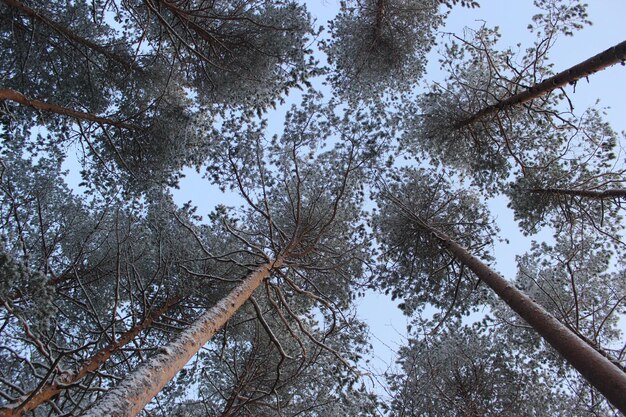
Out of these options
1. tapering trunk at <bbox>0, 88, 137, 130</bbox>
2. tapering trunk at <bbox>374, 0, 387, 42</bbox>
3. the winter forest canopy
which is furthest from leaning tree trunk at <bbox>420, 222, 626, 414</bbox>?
tapering trunk at <bbox>374, 0, 387, 42</bbox>

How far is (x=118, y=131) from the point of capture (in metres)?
8.46

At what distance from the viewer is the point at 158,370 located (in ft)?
10.8

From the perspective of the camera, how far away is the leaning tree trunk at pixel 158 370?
110 inches

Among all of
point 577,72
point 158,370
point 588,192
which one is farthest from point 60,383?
point 588,192

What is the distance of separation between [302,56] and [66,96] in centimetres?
462

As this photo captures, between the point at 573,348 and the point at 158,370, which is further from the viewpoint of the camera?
the point at 573,348

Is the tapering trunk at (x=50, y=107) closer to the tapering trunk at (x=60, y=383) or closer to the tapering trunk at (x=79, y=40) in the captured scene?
the tapering trunk at (x=79, y=40)

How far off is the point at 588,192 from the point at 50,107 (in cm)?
850

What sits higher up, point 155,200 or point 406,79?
point 406,79

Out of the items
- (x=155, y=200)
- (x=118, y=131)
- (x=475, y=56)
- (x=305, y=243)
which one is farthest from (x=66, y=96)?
(x=475, y=56)

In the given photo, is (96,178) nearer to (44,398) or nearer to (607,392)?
(44,398)

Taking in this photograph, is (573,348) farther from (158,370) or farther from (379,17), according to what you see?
(379,17)

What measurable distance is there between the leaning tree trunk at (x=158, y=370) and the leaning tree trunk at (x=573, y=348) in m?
3.24

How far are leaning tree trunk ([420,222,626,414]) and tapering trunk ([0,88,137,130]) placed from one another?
6.43 metres
